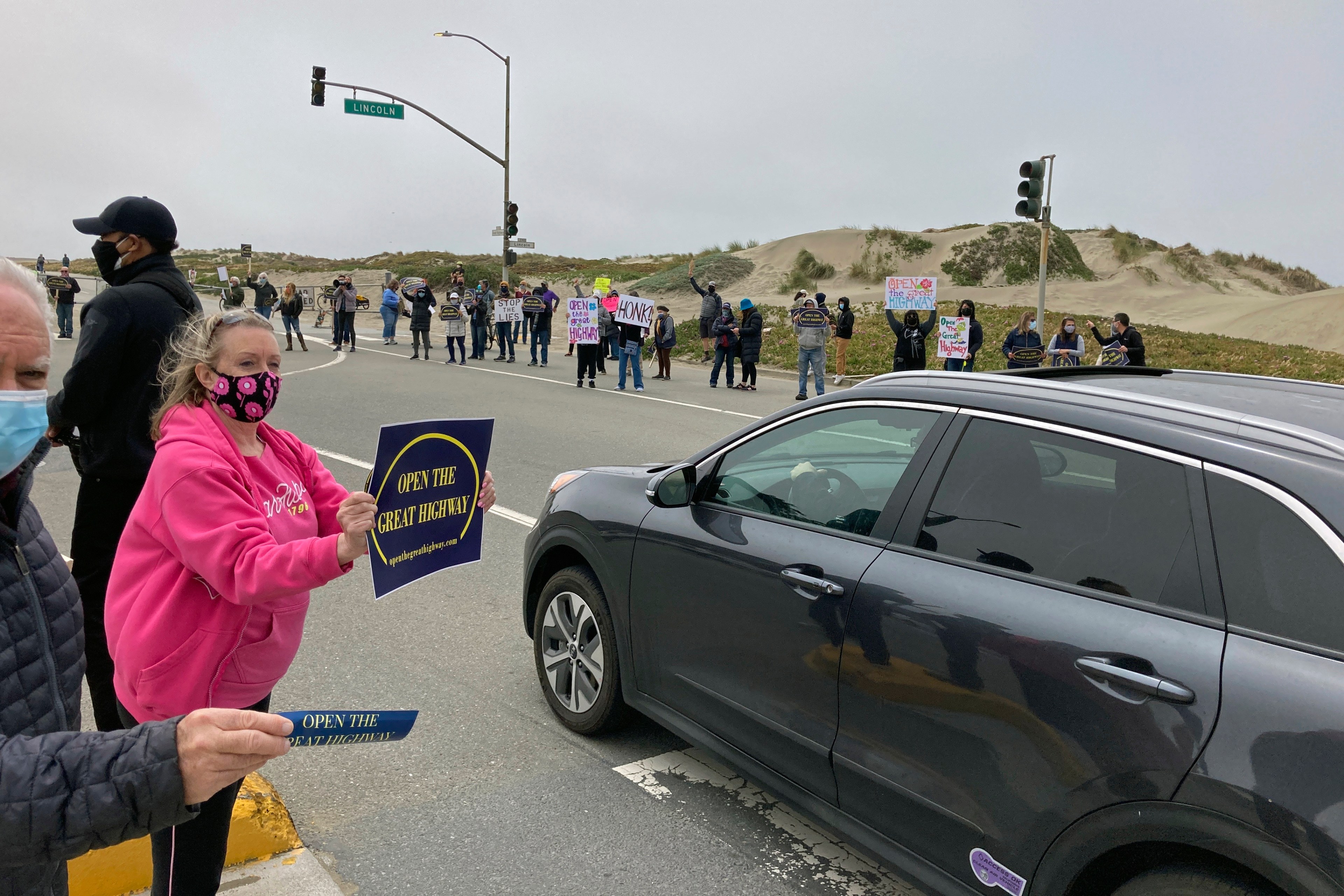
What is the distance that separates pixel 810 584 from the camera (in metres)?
2.91

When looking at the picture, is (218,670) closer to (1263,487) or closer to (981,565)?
(981,565)

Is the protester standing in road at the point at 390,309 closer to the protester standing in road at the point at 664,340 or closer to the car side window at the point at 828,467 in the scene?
the protester standing in road at the point at 664,340

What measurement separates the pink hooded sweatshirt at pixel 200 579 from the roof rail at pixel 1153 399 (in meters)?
1.93

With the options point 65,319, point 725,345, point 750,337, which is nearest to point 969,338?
point 750,337

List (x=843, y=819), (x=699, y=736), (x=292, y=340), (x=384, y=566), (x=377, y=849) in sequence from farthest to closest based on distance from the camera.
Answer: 1. (x=292, y=340)
2. (x=699, y=736)
3. (x=377, y=849)
4. (x=843, y=819)
5. (x=384, y=566)

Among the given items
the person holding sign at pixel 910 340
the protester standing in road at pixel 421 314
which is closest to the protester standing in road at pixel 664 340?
the person holding sign at pixel 910 340

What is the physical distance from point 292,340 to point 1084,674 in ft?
88.7

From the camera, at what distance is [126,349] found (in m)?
3.40

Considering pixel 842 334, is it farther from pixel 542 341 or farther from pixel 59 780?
pixel 59 780

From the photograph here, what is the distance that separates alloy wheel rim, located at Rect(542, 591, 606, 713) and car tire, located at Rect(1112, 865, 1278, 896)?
7.37 ft

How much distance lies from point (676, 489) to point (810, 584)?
84 centimetres

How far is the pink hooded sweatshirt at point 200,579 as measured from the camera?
2057mm

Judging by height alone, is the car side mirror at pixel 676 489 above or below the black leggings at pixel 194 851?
above

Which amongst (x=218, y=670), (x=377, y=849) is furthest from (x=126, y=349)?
(x=377, y=849)
